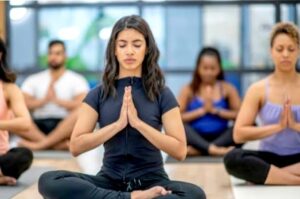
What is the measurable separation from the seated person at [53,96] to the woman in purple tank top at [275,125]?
225 cm

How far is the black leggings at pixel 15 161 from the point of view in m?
3.85

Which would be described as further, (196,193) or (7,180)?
(7,180)

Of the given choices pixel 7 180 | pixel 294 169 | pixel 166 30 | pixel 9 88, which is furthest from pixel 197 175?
pixel 166 30

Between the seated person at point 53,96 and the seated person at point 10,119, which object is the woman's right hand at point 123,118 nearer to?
the seated person at point 10,119

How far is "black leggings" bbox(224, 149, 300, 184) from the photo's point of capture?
12.3 feet

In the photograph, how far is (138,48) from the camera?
292cm

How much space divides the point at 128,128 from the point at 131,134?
0.03 m

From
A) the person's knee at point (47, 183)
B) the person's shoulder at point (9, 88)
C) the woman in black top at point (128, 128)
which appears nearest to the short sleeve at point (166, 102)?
the woman in black top at point (128, 128)

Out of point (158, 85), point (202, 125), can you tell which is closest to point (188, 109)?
point (202, 125)

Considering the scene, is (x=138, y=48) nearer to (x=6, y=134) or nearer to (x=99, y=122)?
(x=99, y=122)

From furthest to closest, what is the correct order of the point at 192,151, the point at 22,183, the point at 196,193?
1. the point at 192,151
2. the point at 22,183
3. the point at 196,193

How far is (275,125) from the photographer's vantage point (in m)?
3.71

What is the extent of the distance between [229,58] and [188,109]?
1.86m

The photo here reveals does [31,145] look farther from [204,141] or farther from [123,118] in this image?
[123,118]
